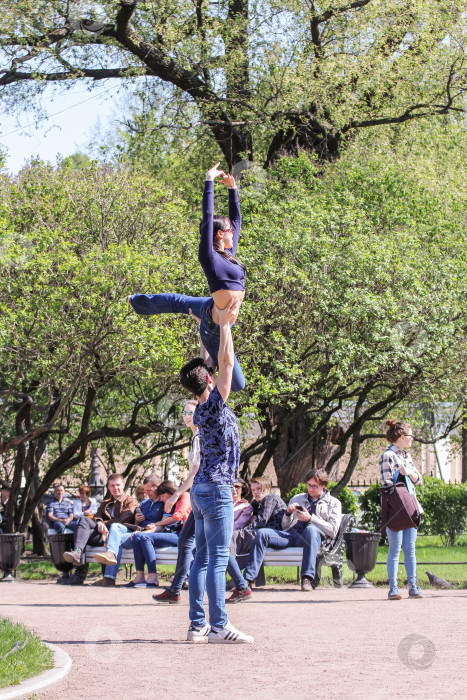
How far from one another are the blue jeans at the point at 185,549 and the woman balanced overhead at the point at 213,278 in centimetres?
289

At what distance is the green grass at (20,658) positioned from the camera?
515 cm

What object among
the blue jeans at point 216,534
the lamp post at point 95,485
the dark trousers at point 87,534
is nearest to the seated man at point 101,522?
the dark trousers at point 87,534

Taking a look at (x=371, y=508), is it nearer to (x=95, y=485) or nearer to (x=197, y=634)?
(x=95, y=485)

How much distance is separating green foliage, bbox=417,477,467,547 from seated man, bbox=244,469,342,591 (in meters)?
8.99

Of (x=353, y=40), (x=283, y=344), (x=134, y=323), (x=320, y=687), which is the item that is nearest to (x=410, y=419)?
(x=283, y=344)

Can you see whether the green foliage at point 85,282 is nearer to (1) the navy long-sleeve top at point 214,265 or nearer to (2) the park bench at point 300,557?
(2) the park bench at point 300,557

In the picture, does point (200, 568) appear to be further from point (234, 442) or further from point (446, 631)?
point (446, 631)

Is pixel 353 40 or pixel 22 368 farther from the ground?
pixel 353 40

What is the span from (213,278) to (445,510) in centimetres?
1608

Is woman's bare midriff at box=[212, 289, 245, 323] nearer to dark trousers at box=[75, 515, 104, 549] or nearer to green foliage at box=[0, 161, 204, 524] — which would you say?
dark trousers at box=[75, 515, 104, 549]

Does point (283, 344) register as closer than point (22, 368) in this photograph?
No

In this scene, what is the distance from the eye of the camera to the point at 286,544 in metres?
12.2

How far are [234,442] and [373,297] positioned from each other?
11579 millimetres

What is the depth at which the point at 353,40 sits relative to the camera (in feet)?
72.1
